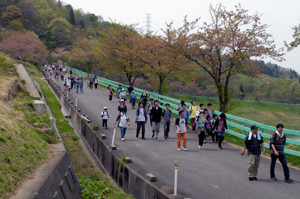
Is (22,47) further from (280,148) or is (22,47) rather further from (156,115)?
(280,148)

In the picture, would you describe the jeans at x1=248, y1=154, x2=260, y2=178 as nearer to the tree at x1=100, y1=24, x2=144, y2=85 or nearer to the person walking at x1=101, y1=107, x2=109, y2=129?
the person walking at x1=101, y1=107, x2=109, y2=129

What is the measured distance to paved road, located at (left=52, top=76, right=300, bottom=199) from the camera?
8.44 m

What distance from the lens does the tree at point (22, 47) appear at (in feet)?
189

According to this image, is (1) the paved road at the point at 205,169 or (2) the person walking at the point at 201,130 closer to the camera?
(1) the paved road at the point at 205,169

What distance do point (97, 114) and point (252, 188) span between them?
46.5 ft

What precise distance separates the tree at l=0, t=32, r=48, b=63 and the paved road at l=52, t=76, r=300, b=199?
1983 inches

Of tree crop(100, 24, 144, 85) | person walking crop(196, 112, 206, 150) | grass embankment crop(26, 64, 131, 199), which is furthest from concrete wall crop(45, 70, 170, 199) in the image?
tree crop(100, 24, 144, 85)

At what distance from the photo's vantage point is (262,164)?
1116cm

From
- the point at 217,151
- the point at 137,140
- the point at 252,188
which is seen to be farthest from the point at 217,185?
the point at 137,140

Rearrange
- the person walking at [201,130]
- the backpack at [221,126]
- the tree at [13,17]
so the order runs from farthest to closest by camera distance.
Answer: the tree at [13,17] → the person walking at [201,130] → the backpack at [221,126]

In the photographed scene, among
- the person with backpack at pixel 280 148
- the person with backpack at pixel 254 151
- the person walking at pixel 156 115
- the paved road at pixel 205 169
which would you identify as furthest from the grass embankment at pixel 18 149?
the person with backpack at pixel 280 148

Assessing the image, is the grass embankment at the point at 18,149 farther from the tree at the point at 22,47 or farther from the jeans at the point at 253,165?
the tree at the point at 22,47

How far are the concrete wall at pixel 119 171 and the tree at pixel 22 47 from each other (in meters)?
46.1

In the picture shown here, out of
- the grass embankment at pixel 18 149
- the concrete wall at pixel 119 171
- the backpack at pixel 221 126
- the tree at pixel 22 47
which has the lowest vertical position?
the concrete wall at pixel 119 171
